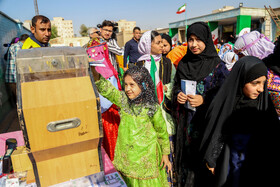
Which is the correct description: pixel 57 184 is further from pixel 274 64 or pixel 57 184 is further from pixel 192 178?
pixel 274 64

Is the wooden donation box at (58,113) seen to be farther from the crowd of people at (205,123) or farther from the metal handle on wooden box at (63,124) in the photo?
the crowd of people at (205,123)

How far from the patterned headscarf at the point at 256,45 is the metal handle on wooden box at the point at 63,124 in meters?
2.74

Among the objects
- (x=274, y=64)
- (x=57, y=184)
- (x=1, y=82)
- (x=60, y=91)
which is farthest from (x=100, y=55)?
(x=1, y=82)

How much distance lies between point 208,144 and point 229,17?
1617cm

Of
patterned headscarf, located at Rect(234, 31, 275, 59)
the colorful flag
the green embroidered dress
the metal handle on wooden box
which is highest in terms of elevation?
the colorful flag

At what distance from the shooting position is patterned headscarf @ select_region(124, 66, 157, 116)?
1.67 m

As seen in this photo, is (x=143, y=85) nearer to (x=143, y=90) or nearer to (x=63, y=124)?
(x=143, y=90)

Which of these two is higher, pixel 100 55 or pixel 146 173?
pixel 100 55

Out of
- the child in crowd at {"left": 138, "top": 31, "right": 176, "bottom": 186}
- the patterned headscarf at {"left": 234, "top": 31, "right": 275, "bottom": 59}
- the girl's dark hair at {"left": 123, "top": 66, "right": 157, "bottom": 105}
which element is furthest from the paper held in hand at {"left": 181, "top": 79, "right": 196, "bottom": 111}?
the patterned headscarf at {"left": 234, "top": 31, "right": 275, "bottom": 59}

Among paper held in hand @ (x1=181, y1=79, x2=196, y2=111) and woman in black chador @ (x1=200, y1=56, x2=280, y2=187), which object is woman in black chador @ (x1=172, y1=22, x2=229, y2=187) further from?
woman in black chador @ (x1=200, y1=56, x2=280, y2=187)

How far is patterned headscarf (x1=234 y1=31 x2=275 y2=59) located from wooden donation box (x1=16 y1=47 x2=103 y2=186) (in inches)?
101

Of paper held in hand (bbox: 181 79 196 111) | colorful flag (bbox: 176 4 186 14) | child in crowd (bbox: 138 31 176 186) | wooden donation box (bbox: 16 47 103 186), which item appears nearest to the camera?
wooden donation box (bbox: 16 47 103 186)

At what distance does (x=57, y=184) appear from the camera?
1.12 meters

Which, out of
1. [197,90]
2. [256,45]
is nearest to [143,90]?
[197,90]
